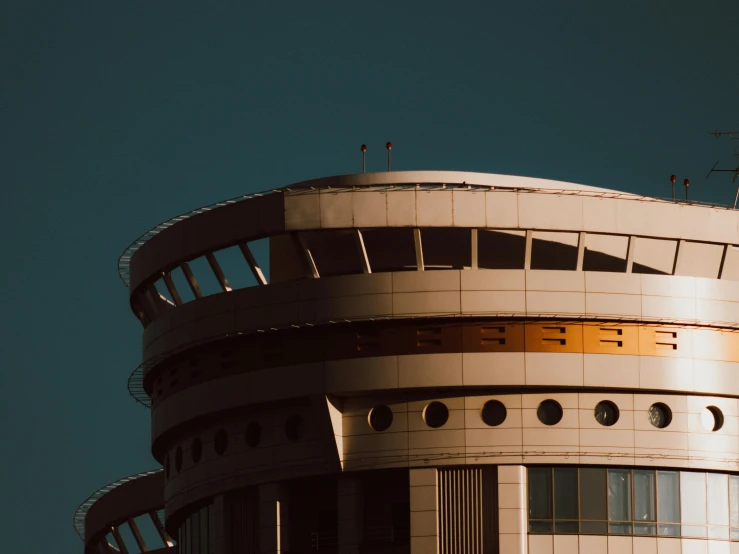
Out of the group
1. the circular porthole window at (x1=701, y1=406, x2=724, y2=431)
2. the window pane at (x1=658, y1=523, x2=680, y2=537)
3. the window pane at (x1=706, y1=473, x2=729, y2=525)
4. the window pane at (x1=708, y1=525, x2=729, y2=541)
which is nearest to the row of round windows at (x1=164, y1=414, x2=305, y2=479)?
the window pane at (x1=658, y1=523, x2=680, y2=537)

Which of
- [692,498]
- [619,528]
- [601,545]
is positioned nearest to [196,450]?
[601,545]

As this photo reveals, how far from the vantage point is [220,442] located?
77.4 meters

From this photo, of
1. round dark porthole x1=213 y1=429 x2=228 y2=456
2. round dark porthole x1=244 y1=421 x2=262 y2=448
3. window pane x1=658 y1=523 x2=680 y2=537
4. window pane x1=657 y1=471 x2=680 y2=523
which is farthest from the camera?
round dark porthole x1=213 y1=429 x2=228 y2=456

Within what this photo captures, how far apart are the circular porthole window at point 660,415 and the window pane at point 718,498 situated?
2.66 m

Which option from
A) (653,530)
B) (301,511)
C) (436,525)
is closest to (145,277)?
(301,511)

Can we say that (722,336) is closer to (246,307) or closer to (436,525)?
(436,525)

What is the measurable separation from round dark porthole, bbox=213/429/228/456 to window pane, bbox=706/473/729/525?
63.5 feet

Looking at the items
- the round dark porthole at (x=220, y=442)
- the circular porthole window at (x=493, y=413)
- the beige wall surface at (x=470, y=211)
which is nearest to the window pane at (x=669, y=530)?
the circular porthole window at (x=493, y=413)

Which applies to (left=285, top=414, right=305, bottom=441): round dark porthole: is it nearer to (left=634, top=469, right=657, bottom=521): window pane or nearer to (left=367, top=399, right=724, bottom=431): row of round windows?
(left=367, top=399, right=724, bottom=431): row of round windows

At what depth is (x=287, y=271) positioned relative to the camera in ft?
263

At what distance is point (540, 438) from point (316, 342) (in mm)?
9553

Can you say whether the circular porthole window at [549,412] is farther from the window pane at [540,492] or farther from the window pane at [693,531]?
the window pane at [693,531]

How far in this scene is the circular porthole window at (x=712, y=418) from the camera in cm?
7356

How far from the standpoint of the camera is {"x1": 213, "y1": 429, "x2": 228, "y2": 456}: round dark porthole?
77.2 m
